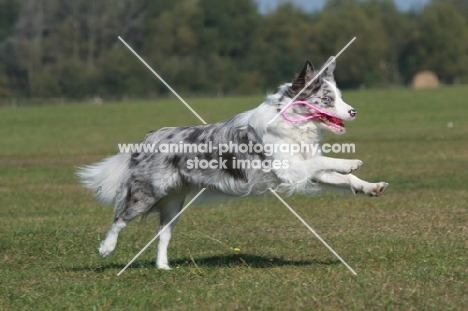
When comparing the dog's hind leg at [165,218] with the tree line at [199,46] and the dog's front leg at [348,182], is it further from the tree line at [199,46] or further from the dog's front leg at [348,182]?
the tree line at [199,46]

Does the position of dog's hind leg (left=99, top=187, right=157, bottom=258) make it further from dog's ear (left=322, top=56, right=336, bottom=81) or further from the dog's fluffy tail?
dog's ear (left=322, top=56, right=336, bottom=81)

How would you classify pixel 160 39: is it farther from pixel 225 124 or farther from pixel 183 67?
pixel 225 124

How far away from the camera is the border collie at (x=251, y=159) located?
10094 millimetres

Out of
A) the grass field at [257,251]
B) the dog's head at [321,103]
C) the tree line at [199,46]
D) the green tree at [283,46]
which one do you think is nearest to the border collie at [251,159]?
the dog's head at [321,103]

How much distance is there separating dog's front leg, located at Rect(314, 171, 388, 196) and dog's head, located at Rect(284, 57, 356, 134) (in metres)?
0.48

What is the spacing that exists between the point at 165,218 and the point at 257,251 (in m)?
1.30

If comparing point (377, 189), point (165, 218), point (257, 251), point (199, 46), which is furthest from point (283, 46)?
point (377, 189)

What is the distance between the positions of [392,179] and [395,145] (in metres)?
10.3

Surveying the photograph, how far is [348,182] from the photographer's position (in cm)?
999

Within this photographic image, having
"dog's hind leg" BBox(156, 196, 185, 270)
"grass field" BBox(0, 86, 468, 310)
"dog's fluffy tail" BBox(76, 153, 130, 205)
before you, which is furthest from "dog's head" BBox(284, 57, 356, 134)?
"dog's fluffy tail" BBox(76, 153, 130, 205)

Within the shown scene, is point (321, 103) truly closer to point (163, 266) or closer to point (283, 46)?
point (163, 266)

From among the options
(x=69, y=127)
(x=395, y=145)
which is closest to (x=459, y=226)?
(x=395, y=145)

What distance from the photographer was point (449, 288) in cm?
861

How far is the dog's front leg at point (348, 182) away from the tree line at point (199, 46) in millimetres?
74193
